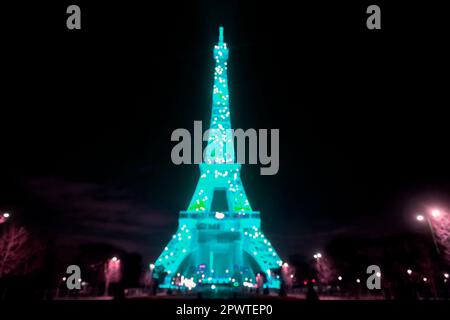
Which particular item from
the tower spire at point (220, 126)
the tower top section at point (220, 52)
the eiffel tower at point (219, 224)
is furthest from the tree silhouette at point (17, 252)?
the tower top section at point (220, 52)

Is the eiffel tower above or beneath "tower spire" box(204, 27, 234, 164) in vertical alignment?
beneath

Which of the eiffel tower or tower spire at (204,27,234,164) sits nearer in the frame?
the eiffel tower

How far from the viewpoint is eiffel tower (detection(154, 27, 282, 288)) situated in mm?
42188

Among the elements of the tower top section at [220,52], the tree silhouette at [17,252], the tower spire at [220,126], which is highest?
the tower top section at [220,52]

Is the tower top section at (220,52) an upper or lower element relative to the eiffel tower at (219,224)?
upper

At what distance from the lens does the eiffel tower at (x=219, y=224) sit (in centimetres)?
4219

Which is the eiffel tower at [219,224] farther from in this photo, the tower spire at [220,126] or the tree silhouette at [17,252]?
the tree silhouette at [17,252]

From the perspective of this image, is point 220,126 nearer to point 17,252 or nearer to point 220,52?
point 220,52

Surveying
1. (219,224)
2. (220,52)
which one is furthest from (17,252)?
(220,52)

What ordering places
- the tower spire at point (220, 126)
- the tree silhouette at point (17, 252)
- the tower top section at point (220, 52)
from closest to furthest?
the tree silhouette at point (17, 252) → the tower spire at point (220, 126) → the tower top section at point (220, 52)

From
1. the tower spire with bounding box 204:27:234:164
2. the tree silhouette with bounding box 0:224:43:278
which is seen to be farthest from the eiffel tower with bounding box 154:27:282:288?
the tree silhouette with bounding box 0:224:43:278

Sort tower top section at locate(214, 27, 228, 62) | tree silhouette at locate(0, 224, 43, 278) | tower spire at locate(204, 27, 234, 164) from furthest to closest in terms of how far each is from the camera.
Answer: tower top section at locate(214, 27, 228, 62) → tower spire at locate(204, 27, 234, 164) → tree silhouette at locate(0, 224, 43, 278)

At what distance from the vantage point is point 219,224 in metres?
44.9

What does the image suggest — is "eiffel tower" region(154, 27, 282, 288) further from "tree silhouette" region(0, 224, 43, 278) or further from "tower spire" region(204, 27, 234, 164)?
"tree silhouette" region(0, 224, 43, 278)
